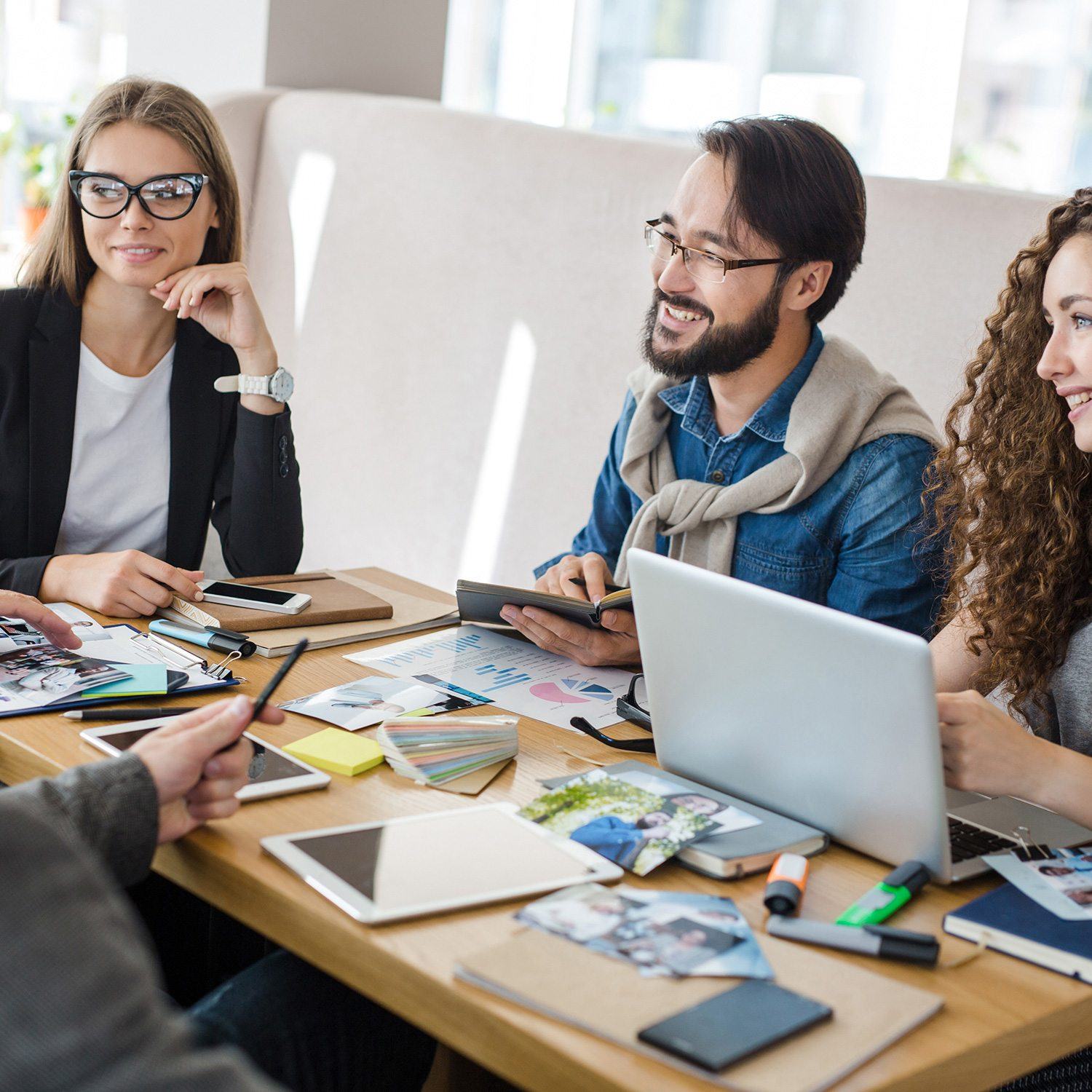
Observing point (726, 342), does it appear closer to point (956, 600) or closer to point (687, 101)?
point (956, 600)

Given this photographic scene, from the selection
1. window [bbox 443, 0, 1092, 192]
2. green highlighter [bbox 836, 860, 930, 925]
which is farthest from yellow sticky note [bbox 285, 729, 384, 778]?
window [bbox 443, 0, 1092, 192]

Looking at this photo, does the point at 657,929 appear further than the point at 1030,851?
No

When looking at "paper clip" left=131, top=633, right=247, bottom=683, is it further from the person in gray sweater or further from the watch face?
the watch face

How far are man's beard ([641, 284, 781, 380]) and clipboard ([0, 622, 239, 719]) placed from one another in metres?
0.87

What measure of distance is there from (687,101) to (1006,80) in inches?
49.7

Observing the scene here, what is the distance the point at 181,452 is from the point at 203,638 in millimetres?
635

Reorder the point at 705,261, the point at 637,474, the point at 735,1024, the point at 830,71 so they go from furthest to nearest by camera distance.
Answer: the point at 830,71
the point at 637,474
the point at 705,261
the point at 735,1024

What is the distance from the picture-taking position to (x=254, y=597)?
1.76m

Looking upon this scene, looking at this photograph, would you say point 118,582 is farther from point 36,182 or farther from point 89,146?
point 36,182

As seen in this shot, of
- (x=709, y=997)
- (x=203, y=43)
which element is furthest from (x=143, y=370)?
(x=203, y=43)

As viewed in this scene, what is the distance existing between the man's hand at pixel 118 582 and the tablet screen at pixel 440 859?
72 cm

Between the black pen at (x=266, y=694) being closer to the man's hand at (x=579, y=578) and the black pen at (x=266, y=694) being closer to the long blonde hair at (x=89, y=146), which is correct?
the man's hand at (x=579, y=578)

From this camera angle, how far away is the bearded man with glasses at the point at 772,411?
187 centimetres

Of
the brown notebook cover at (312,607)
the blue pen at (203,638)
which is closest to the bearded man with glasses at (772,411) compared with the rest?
the brown notebook cover at (312,607)
